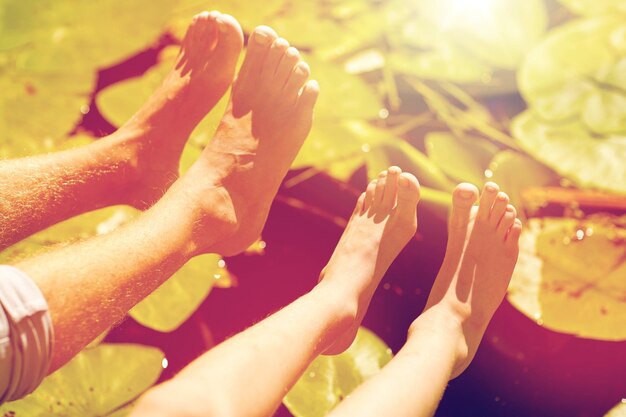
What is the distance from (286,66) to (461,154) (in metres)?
0.41

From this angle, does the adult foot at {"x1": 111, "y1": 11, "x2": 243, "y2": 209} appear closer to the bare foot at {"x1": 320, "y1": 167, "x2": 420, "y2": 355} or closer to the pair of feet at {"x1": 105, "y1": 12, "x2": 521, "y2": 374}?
the pair of feet at {"x1": 105, "y1": 12, "x2": 521, "y2": 374}

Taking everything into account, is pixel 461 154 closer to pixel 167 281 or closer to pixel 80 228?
pixel 167 281

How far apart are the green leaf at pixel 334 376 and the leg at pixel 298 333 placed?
54 mm

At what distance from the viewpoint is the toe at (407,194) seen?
96 centimetres

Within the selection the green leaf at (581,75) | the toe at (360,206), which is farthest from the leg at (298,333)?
the green leaf at (581,75)

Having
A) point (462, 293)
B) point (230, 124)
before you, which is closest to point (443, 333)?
point (462, 293)

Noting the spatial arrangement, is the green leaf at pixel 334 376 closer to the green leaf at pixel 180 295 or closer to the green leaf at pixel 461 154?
the green leaf at pixel 180 295

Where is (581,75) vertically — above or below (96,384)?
below

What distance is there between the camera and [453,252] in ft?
3.12

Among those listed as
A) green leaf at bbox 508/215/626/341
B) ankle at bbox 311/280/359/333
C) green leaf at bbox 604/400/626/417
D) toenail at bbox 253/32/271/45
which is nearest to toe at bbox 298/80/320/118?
toenail at bbox 253/32/271/45

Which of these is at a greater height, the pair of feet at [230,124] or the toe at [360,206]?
the pair of feet at [230,124]

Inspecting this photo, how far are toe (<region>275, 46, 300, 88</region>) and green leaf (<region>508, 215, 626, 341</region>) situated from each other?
516 mm

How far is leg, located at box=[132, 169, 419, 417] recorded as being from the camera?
580 mm

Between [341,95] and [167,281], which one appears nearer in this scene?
[167,281]
